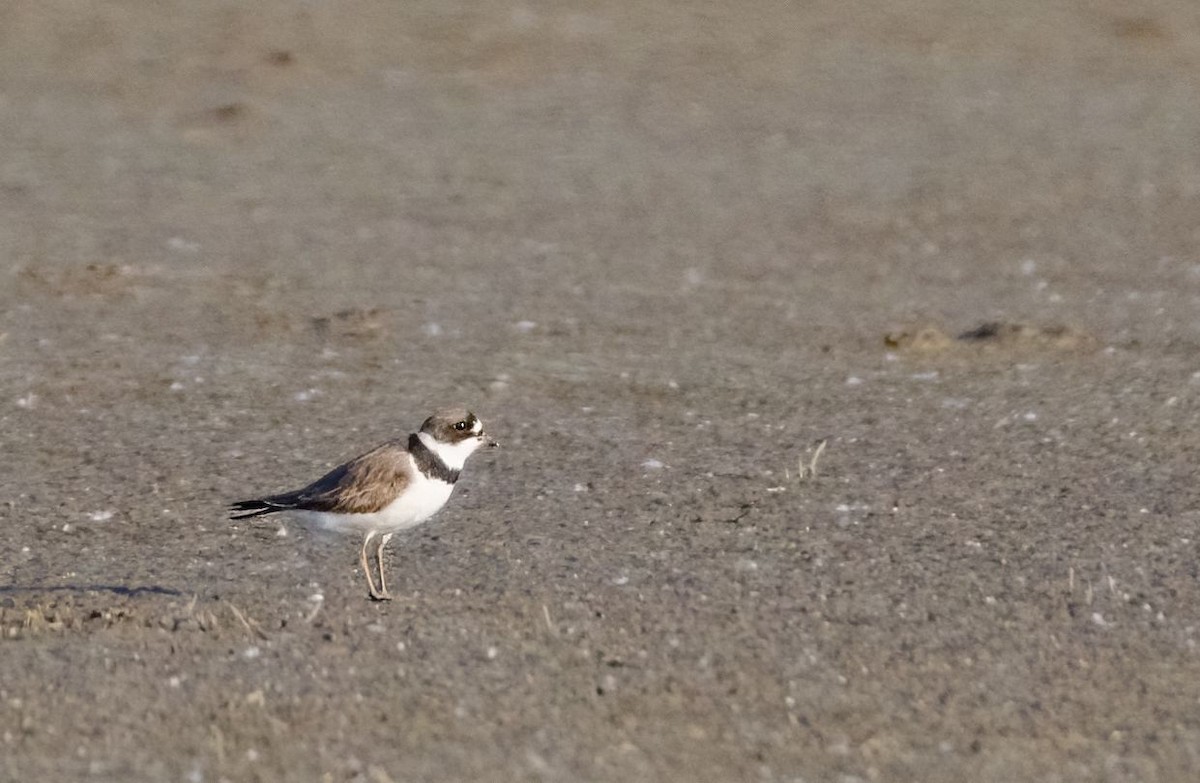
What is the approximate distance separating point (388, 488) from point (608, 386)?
15.2ft

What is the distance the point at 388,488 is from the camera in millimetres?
7617

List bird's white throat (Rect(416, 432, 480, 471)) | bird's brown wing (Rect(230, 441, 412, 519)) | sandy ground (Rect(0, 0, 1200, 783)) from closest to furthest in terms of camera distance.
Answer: sandy ground (Rect(0, 0, 1200, 783)), bird's brown wing (Rect(230, 441, 412, 519)), bird's white throat (Rect(416, 432, 480, 471))

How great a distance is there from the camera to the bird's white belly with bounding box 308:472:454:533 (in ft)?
25.0

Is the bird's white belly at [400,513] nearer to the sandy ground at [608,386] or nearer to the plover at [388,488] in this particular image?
the plover at [388,488]

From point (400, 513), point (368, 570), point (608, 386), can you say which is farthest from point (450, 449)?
point (608, 386)

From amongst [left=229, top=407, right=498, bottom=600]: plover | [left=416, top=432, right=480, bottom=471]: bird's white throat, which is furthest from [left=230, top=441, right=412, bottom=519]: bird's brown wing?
[left=416, top=432, right=480, bottom=471]: bird's white throat

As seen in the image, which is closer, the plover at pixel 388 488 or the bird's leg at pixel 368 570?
the plover at pixel 388 488

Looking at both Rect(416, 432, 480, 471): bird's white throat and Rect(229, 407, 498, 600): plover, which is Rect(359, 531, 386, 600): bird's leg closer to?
Rect(229, 407, 498, 600): plover

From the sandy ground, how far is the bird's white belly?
43 centimetres

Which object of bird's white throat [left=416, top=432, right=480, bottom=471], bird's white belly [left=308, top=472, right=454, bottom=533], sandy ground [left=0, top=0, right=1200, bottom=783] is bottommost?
sandy ground [left=0, top=0, right=1200, bottom=783]

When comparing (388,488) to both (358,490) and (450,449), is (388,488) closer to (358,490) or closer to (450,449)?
(358,490)

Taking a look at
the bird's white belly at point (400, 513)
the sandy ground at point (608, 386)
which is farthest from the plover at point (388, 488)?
the sandy ground at point (608, 386)

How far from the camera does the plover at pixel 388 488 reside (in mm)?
7621

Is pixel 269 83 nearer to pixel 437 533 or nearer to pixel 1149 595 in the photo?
pixel 437 533
